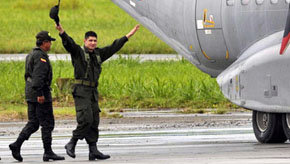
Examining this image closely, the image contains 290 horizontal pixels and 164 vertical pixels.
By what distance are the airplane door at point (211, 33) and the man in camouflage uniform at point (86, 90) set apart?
9.64ft

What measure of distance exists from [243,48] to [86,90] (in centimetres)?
325

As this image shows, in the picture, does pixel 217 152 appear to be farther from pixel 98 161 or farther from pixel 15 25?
pixel 15 25

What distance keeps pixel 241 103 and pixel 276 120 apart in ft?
3.43

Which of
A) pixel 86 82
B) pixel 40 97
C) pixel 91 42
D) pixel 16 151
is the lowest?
pixel 16 151

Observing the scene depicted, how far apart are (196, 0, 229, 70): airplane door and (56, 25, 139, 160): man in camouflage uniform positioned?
2.94m

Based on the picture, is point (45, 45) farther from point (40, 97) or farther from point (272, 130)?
point (272, 130)

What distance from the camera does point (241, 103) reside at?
15281 mm

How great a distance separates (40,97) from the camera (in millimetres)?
13852

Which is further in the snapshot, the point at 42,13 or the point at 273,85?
the point at 42,13

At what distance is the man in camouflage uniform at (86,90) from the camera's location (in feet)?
45.1

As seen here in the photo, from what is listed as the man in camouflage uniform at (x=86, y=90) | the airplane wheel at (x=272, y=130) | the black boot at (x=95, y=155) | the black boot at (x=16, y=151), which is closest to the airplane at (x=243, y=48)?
the airplane wheel at (x=272, y=130)

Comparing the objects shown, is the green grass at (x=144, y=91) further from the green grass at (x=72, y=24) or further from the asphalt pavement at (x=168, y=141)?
the green grass at (x=72, y=24)

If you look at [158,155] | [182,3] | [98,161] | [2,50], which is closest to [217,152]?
[158,155]

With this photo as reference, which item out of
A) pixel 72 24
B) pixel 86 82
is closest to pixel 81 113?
pixel 86 82
